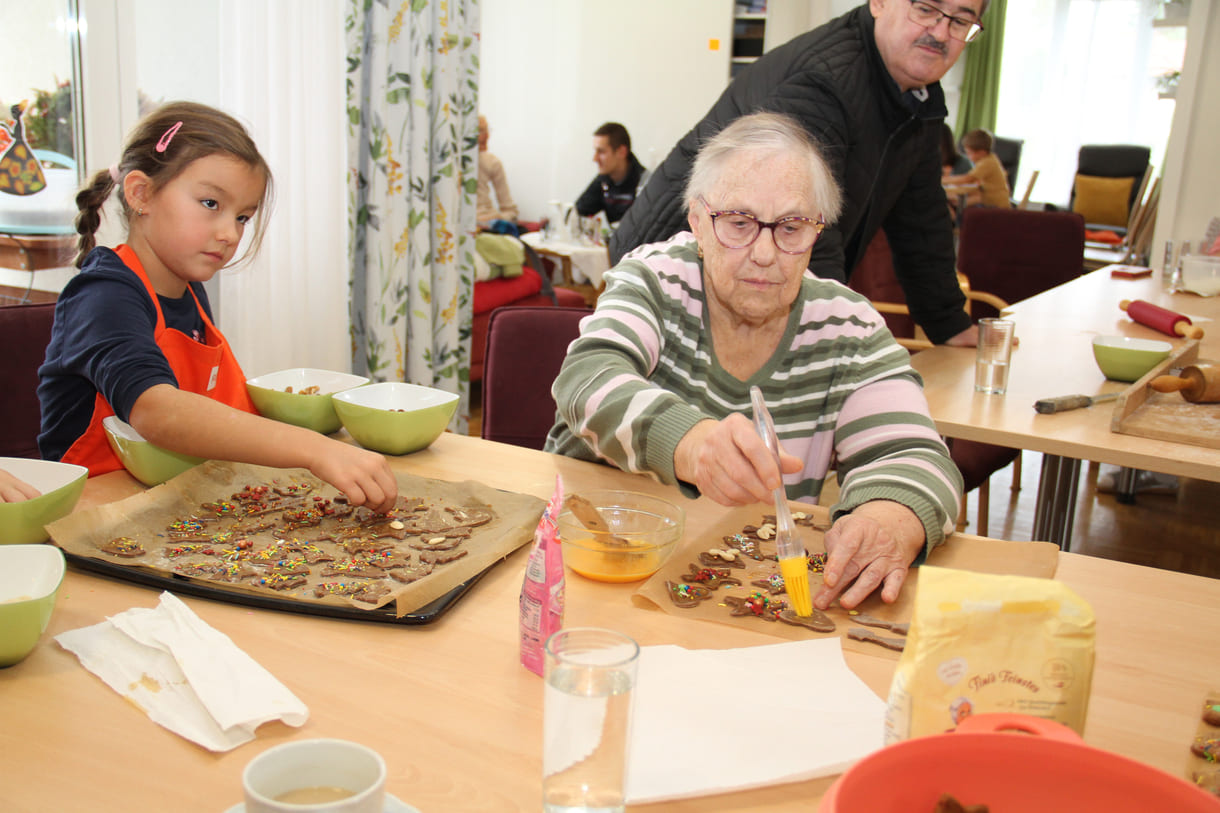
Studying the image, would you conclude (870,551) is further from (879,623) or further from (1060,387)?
(1060,387)

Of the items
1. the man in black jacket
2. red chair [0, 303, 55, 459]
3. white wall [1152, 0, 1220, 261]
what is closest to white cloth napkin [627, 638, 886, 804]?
red chair [0, 303, 55, 459]

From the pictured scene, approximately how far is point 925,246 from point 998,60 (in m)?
8.87

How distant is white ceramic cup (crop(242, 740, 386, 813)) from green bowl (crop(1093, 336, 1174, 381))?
2263 millimetres

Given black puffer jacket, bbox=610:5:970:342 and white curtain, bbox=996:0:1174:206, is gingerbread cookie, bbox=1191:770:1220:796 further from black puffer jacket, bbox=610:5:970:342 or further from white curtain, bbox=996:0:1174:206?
white curtain, bbox=996:0:1174:206

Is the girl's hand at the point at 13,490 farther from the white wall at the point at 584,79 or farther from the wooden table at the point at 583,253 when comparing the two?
the white wall at the point at 584,79

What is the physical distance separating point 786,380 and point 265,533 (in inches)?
34.5

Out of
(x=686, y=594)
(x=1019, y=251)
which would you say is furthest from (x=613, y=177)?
(x=686, y=594)

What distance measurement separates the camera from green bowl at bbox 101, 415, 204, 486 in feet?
4.77

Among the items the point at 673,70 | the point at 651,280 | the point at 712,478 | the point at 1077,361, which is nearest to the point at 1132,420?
the point at 1077,361

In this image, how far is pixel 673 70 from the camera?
8.30 meters

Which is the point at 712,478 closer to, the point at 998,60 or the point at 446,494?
the point at 446,494

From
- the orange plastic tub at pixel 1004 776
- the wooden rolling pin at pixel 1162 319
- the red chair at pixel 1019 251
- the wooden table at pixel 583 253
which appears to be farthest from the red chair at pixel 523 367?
the wooden table at pixel 583 253

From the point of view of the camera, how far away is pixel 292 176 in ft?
11.7

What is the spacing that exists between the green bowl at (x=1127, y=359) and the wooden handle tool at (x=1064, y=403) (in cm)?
24
